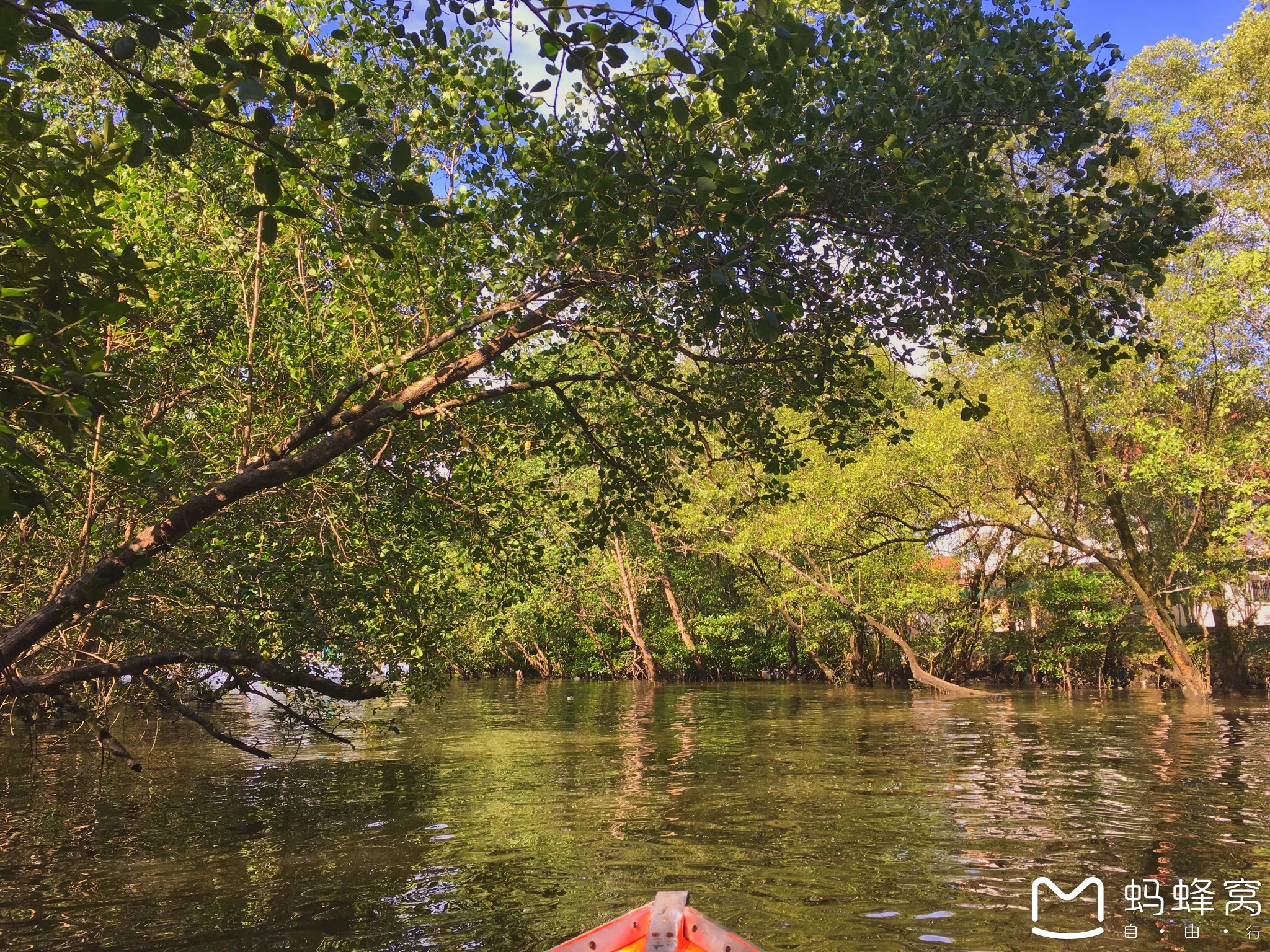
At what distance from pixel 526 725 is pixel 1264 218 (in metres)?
26.3

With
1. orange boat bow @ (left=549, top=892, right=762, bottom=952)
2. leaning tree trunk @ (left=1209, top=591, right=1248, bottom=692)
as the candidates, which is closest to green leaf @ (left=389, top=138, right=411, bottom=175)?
orange boat bow @ (left=549, top=892, right=762, bottom=952)

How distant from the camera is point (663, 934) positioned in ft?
15.3

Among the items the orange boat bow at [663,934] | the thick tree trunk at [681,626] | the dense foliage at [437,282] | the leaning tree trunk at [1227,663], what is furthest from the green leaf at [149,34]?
the thick tree trunk at [681,626]

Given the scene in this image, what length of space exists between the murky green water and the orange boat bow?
340cm

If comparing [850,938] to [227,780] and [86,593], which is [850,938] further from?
[227,780]

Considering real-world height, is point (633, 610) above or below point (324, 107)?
below

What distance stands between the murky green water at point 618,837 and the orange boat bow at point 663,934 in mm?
3401

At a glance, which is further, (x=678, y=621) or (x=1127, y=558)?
(x=678, y=621)

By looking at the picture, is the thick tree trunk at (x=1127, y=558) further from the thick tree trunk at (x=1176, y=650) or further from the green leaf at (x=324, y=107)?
the green leaf at (x=324, y=107)

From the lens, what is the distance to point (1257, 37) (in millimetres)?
29188

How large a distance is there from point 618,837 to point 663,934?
299 inches

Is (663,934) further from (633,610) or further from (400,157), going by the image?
(633,610)

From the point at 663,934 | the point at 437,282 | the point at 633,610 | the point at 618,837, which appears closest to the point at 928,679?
the point at 633,610

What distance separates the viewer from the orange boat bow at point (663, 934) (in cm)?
463
